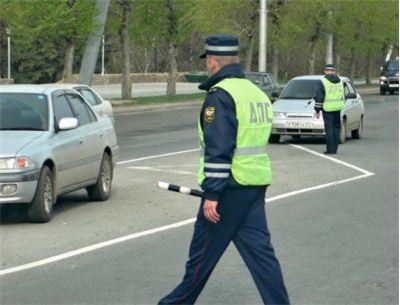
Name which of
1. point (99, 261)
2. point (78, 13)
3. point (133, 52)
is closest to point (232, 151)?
point (99, 261)

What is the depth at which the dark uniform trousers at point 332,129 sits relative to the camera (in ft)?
61.7

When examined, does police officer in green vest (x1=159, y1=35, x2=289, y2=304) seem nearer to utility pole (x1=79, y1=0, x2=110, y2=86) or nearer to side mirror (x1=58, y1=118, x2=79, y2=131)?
side mirror (x1=58, y1=118, x2=79, y2=131)

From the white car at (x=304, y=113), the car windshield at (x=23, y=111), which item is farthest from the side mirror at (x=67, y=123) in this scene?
the white car at (x=304, y=113)

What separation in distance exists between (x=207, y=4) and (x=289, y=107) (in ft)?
93.9

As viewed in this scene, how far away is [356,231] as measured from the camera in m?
10.3

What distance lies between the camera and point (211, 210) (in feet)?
19.7

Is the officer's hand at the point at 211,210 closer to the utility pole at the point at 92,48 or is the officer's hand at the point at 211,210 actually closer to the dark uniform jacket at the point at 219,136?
the dark uniform jacket at the point at 219,136

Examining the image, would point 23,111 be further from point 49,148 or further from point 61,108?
point 49,148

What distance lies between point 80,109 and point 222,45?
6.49 metres

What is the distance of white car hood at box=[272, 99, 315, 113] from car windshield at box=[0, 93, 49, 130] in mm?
10762

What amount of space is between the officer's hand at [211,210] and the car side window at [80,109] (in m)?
6.36

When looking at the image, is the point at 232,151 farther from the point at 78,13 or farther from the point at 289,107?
the point at 78,13

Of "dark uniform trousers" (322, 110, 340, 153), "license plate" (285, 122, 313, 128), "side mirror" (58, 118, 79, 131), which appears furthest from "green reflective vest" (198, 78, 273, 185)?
"license plate" (285, 122, 313, 128)

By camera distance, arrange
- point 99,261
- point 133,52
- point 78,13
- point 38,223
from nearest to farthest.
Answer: point 99,261 → point 38,223 → point 78,13 → point 133,52
